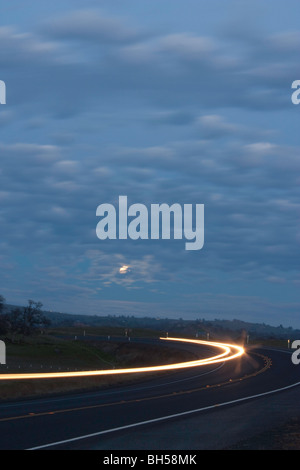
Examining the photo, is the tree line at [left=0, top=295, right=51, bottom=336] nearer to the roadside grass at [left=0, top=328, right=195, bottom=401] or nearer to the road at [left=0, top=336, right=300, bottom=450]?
the roadside grass at [left=0, top=328, right=195, bottom=401]

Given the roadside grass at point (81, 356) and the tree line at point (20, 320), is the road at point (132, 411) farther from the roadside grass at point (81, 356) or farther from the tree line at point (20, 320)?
the tree line at point (20, 320)

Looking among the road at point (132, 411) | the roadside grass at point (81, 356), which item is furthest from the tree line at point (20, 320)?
the road at point (132, 411)

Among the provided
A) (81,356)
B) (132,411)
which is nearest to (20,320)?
(81,356)

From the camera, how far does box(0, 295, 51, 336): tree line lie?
278ft

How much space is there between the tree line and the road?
52.0 meters

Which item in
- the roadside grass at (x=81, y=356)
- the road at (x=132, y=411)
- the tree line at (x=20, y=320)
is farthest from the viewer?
the tree line at (x=20, y=320)

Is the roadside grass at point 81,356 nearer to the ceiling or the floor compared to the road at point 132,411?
nearer to the floor

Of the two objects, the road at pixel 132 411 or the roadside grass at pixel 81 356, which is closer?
the road at pixel 132 411

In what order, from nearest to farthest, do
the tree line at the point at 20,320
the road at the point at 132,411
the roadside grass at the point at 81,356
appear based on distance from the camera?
the road at the point at 132,411
the roadside grass at the point at 81,356
the tree line at the point at 20,320

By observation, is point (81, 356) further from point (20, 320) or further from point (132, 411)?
point (132, 411)

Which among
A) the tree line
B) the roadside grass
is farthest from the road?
the tree line

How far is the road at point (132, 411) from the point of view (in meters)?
15.4

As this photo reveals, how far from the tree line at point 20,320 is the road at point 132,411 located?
52035 mm

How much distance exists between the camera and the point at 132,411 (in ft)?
69.0
